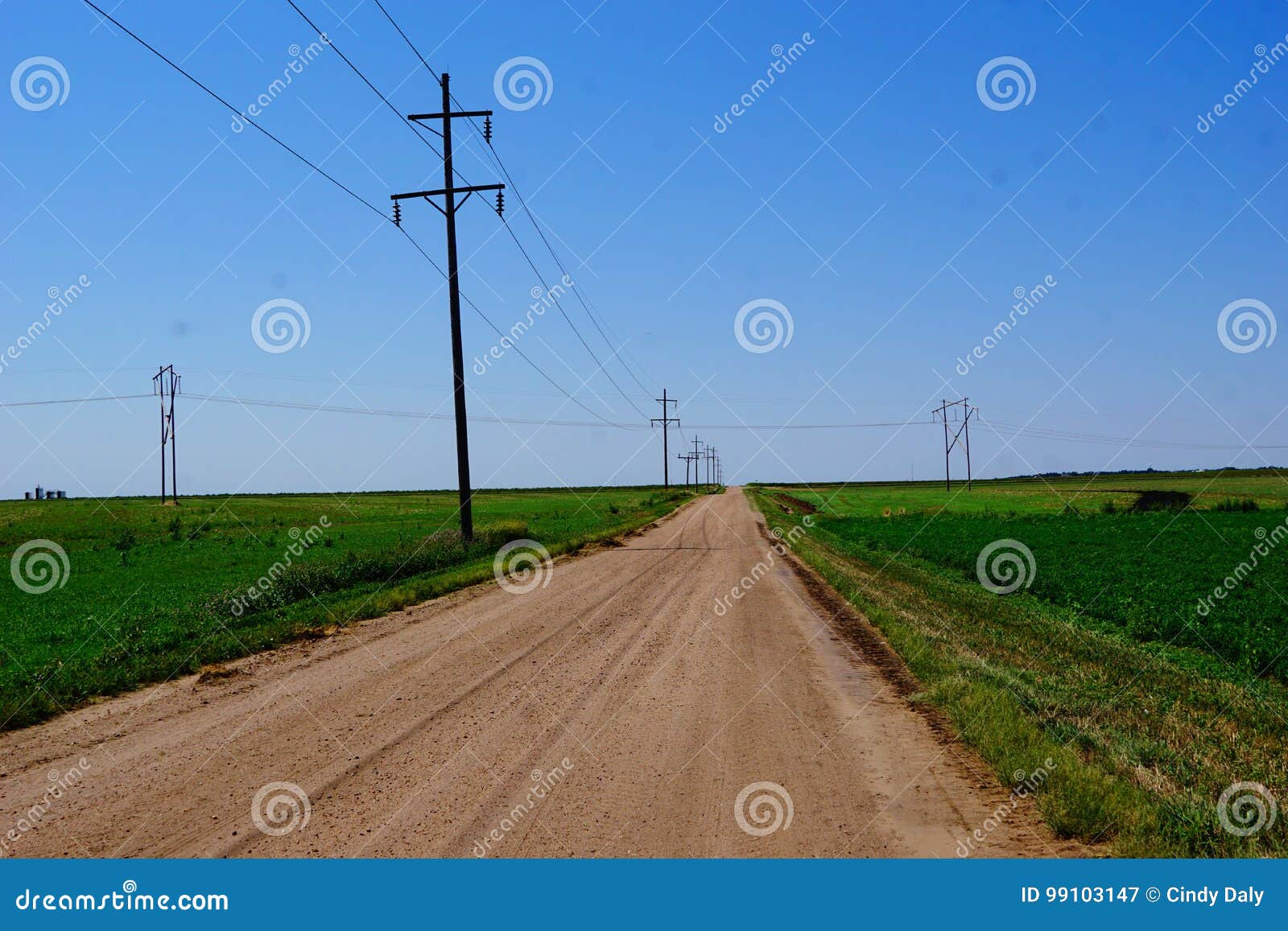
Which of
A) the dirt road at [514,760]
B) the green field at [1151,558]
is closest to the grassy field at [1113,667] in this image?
the green field at [1151,558]

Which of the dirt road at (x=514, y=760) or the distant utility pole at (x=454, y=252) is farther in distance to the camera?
the distant utility pole at (x=454, y=252)

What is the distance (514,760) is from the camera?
23.5 ft

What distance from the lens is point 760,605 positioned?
17.5 metres

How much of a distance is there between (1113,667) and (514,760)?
8899 mm

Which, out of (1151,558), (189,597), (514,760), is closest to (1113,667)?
(514,760)

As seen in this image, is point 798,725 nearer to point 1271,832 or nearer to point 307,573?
point 1271,832

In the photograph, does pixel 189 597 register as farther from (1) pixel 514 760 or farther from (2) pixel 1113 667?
(2) pixel 1113 667

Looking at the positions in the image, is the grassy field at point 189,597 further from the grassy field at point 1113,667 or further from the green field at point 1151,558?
the green field at point 1151,558

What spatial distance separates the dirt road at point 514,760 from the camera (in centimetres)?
548

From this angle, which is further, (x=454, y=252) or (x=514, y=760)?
(x=454, y=252)

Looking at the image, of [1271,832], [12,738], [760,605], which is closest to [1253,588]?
[760,605]

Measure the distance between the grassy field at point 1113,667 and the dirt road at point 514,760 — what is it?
569mm

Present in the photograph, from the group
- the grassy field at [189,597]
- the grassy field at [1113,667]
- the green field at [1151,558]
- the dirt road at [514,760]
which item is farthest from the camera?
the green field at [1151,558]

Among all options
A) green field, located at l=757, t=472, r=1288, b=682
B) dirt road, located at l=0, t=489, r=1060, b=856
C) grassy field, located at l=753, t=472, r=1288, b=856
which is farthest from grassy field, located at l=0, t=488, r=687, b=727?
green field, located at l=757, t=472, r=1288, b=682
